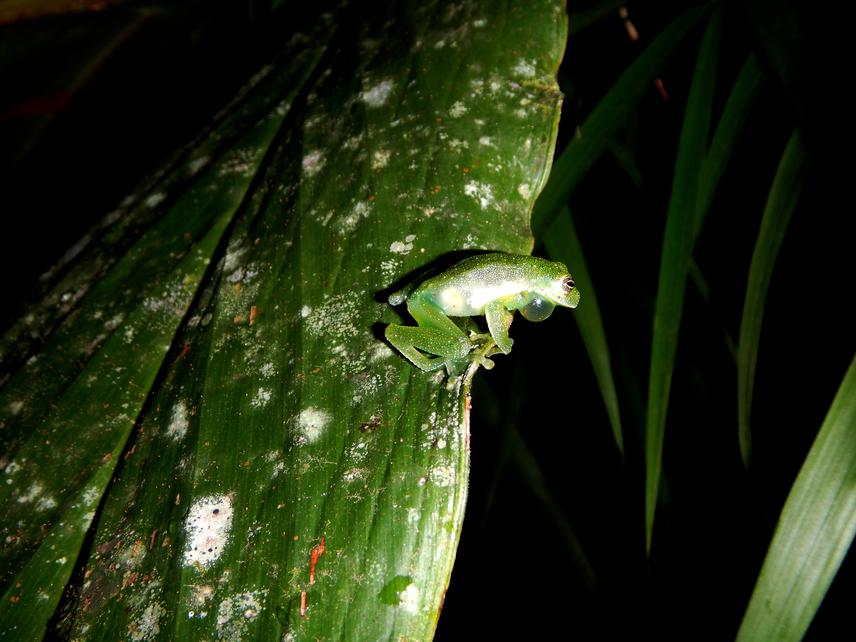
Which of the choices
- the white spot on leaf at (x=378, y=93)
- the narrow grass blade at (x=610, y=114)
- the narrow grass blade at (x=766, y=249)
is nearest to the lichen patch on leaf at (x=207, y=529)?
the white spot on leaf at (x=378, y=93)

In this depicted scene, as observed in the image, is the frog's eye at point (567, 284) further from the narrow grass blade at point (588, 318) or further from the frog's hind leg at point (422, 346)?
the narrow grass blade at point (588, 318)

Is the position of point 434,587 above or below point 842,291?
Result: above

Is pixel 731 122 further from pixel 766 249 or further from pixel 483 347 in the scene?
pixel 483 347

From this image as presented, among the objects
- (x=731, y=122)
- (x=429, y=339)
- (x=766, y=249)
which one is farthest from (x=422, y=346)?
(x=731, y=122)

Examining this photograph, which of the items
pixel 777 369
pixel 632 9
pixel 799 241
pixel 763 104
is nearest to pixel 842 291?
pixel 799 241

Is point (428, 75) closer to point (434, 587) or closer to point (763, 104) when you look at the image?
point (434, 587)

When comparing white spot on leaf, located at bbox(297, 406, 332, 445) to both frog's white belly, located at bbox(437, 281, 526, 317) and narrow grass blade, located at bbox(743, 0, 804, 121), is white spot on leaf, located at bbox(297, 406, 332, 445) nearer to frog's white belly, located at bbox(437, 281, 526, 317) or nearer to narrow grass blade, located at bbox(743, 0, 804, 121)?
frog's white belly, located at bbox(437, 281, 526, 317)
